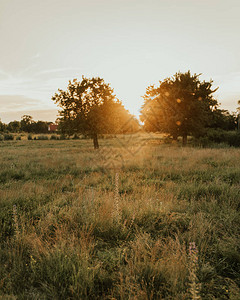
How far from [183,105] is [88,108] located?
10943mm

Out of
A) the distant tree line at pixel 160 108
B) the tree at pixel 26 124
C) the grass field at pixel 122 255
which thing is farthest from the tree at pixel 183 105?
the tree at pixel 26 124

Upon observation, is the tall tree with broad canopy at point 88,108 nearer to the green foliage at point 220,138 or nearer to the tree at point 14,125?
the green foliage at point 220,138

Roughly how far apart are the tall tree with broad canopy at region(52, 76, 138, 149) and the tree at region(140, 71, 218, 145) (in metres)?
5.69

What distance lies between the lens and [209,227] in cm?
336

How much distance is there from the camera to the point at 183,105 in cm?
2081

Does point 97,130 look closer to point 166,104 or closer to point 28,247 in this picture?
point 166,104

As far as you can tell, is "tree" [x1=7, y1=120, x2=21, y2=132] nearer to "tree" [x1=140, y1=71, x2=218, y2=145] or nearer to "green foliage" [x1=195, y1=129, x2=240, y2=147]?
"tree" [x1=140, y1=71, x2=218, y2=145]

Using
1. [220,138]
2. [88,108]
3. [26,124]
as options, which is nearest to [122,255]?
[88,108]

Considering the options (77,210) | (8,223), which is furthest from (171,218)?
(8,223)

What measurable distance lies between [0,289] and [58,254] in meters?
0.74

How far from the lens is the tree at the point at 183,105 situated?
20062mm

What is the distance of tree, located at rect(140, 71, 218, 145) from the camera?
20.1m

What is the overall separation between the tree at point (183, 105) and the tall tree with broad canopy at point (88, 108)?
224 inches

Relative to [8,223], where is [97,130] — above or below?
above
